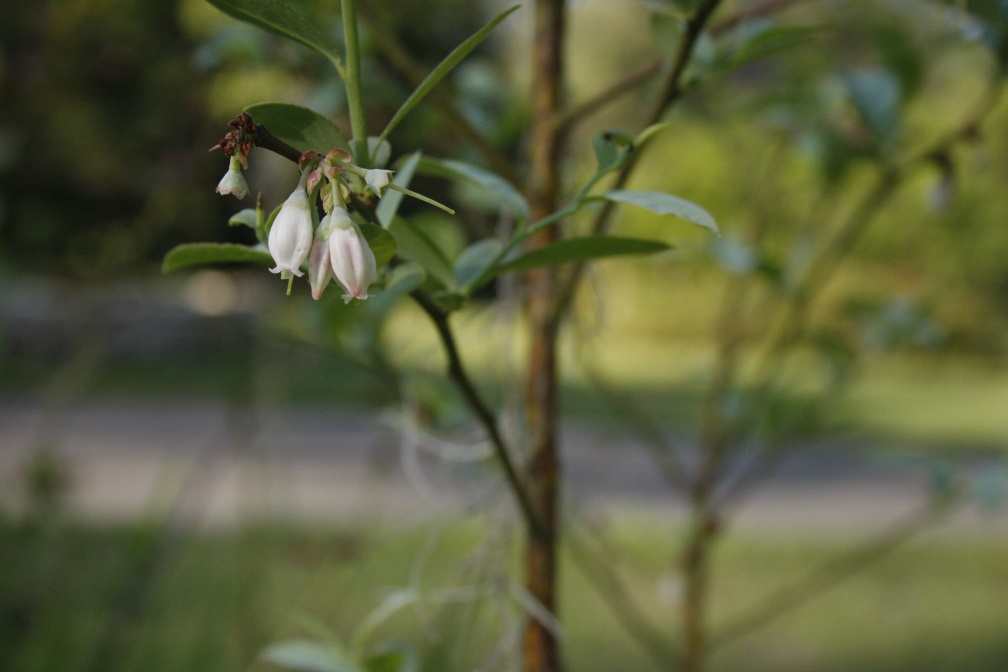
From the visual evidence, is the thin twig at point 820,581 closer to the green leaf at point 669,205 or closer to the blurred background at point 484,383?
the blurred background at point 484,383

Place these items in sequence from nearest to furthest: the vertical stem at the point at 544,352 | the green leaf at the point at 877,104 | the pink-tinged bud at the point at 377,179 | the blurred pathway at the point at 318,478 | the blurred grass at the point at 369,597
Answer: the pink-tinged bud at the point at 377,179 < the vertical stem at the point at 544,352 < the green leaf at the point at 877,104 < the blurred grass at the point at 369,597 < the blurred pathway at the point at 318,478

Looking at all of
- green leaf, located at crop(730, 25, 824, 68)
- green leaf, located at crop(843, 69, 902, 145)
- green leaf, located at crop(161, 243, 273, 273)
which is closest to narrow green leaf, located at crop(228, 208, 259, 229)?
green leaf, located at crop(161, 243, 273, 273)

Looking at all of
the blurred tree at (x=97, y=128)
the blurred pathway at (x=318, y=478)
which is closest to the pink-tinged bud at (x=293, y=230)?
the blurred tree at (x=97, y=128)

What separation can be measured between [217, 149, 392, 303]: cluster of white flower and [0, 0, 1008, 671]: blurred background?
0.15 metres

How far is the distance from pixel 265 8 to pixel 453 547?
2243 mm

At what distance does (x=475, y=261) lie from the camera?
13.4 inches

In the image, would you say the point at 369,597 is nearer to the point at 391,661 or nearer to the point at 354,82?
the point at 391,661

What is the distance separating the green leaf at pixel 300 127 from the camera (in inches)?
9.7

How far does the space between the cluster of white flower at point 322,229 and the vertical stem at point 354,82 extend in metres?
0.01

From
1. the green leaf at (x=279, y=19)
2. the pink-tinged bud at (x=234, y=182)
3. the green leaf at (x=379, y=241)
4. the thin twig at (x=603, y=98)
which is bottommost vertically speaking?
the green leaf at (x=379, y=241)

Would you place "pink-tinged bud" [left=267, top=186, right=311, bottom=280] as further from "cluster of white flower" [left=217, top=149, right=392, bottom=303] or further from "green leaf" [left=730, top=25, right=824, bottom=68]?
"green leaf" [left=730, top=25, right=824, bottom=68]

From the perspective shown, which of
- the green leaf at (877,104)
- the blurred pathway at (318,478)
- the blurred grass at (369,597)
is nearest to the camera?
the green leaf at (877,104)

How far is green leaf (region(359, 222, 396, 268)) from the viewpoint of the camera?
252 mm

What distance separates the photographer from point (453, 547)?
2.41 metres
